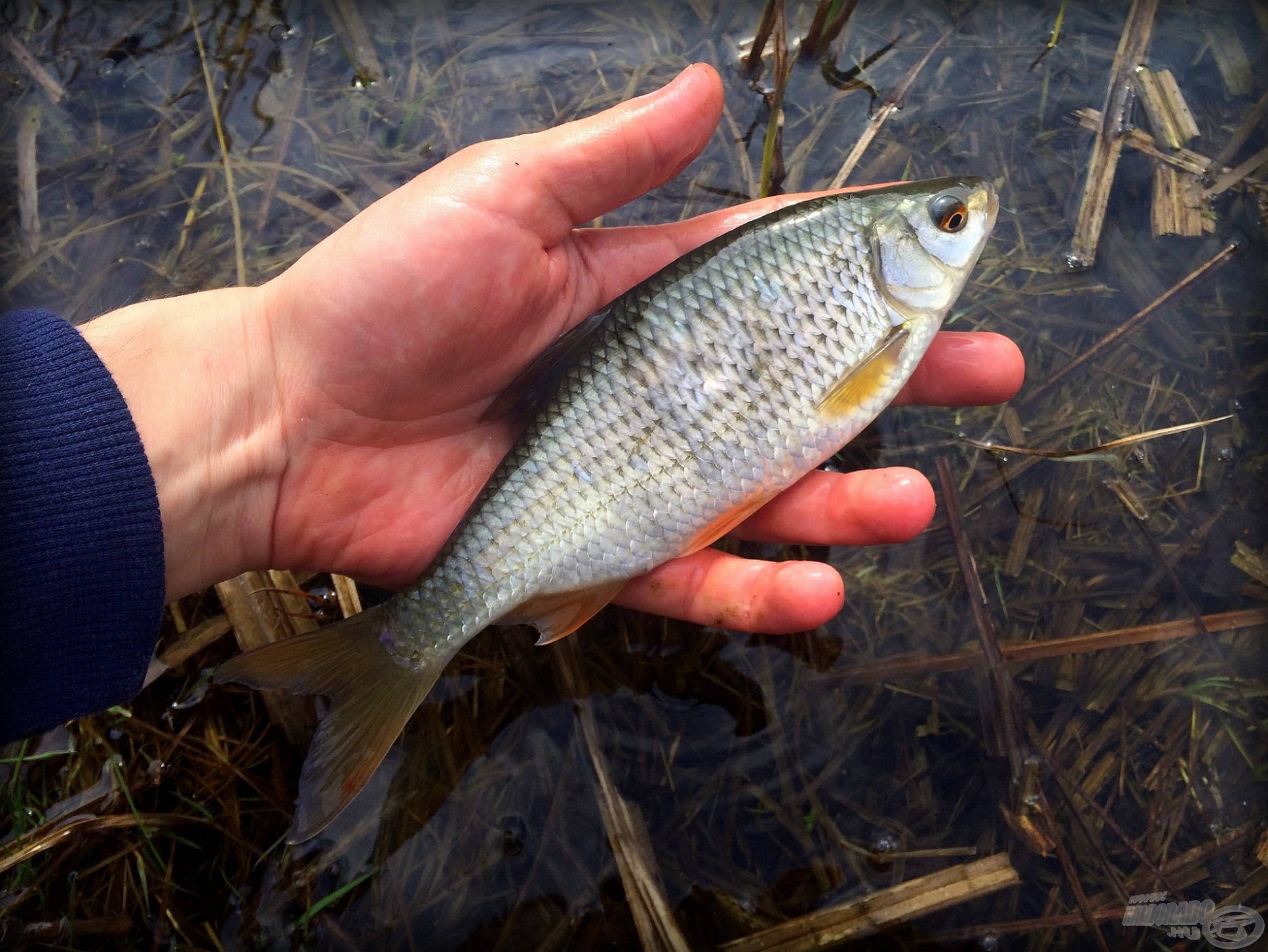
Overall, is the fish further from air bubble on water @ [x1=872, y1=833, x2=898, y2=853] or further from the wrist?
air bubble on water @ [x1=872, y1=833, x2=898, y2=853]

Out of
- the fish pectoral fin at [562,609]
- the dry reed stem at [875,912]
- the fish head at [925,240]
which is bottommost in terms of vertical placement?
the dry reed stem at [875,912]

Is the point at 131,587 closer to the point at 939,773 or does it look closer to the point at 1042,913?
the point at 939,773

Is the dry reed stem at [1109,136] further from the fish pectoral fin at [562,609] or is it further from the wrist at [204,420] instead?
the wrist at [204,420]

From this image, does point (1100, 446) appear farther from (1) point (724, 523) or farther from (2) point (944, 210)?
(1) point (724, 523)

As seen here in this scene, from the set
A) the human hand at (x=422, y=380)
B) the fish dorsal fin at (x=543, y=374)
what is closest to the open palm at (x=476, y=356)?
the human hand at (x=422, y=380)

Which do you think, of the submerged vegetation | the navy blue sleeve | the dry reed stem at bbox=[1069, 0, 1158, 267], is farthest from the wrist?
the dry reed stem at bbox=[1069, 0, 1158, 267]
